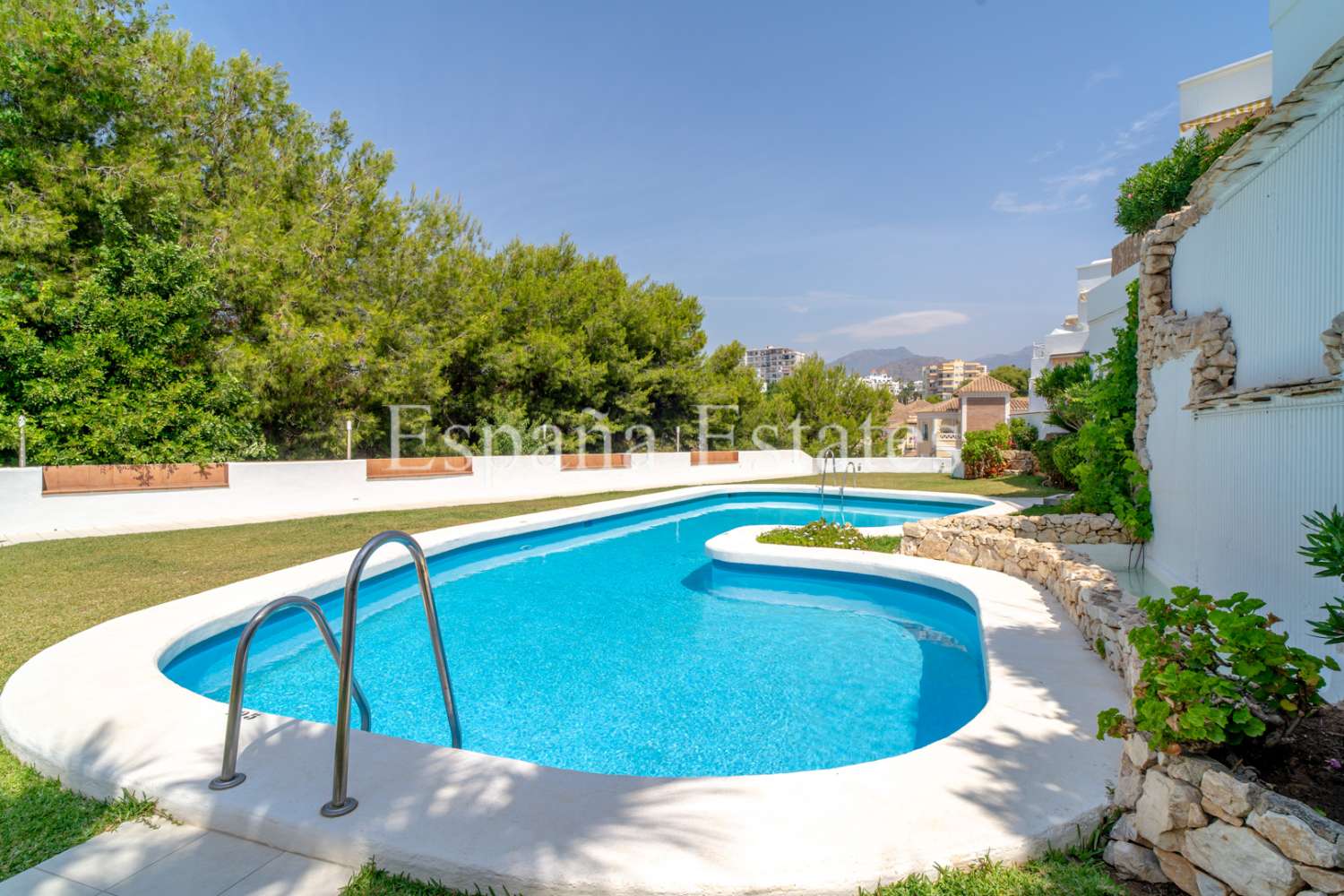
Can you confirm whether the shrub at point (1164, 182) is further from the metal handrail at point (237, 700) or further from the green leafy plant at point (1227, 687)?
the metal handrail at point (237, 700)

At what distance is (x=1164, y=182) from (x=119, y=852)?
55.2ft

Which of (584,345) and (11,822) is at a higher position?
(584,345)

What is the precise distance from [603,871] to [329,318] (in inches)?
680

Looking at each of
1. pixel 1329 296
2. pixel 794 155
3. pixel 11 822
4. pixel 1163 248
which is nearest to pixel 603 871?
pixel 11 822

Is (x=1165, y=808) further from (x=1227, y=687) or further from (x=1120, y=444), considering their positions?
(x=1120, y=444)

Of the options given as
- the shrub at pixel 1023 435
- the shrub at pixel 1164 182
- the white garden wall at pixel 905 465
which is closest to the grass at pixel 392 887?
the shrub at pixel 1164 182

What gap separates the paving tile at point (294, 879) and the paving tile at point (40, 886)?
495mm

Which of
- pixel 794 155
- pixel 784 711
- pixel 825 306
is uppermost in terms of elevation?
pixel 794 155

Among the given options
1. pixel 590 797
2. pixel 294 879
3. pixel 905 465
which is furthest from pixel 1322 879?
pixel 905 465

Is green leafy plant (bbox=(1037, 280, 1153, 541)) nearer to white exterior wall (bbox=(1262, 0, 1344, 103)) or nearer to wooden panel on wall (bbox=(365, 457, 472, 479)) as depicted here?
white exterior wall (bbox=(1262, 0, 1344, 103))

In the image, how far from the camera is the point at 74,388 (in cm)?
1169

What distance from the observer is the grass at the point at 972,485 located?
17359 millimetres

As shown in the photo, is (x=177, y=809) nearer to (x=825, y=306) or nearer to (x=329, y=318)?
(x=329, y=318)

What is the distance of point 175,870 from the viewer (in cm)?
242
